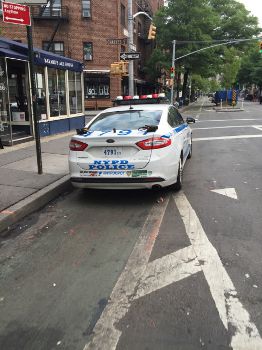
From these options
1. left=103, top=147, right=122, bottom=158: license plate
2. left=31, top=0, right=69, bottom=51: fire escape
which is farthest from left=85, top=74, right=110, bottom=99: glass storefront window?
left=103, top=147, right=122, bottom=158: license plate

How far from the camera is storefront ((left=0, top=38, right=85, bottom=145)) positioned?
39.8ft

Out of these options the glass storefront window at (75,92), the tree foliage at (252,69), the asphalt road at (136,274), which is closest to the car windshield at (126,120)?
the asphalt road at (136,274)

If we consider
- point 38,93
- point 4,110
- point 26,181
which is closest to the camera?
point 26,181

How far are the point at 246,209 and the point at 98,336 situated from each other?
3578mm

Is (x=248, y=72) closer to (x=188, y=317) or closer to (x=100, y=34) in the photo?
(x=100, y=34)

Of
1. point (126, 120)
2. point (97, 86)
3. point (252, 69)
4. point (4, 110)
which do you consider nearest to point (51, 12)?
point (97, 86)

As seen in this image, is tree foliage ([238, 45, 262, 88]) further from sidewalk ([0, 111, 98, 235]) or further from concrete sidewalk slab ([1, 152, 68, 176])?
concrete sidewalk slab ([1, 152, 68, 176])

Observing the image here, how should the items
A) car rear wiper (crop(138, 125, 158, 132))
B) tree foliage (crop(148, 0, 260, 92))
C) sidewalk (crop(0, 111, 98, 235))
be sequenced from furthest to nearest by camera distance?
tree foliage (crop(148, 0, 260, 92))
car rear wiper (crop(138, 125, 158, 132))
sidewalk (crop(0, 111, 98, 235))

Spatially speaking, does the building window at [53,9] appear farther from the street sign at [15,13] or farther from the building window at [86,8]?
the street sign at [15,13]

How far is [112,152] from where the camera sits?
6082mm

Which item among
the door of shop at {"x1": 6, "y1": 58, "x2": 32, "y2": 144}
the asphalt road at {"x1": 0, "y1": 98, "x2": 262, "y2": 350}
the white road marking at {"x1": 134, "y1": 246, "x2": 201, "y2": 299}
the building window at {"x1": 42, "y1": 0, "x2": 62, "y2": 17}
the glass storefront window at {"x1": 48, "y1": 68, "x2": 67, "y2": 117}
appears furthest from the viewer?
the building window at {"x1": 42, "y1": 0, "x2": 62, "y2": 17}

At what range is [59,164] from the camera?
905 cm

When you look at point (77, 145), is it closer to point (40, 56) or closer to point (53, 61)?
point (40, 56)

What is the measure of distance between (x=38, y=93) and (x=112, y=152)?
28.4 feet
